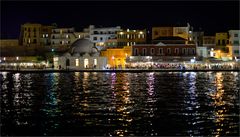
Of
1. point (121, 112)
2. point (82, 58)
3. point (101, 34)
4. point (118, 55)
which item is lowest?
point (121, 112)

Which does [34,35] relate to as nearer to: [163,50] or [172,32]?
[172,32]

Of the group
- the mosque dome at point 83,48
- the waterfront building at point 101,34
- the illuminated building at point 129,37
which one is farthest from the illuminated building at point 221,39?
the mosque dome at point 83,48

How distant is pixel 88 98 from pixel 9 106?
6.39 m

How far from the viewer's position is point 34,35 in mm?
103938

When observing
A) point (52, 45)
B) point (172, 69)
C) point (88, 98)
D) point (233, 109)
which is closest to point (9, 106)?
point (88, 98)

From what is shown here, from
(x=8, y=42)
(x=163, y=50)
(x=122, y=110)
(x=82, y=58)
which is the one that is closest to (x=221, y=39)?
(x=163, y=50)

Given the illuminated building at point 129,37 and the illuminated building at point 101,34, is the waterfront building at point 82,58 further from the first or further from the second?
the illuminated building at point 101,34

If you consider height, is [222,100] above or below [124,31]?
below

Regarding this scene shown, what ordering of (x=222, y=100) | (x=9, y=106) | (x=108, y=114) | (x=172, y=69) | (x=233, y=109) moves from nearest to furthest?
(x=108, y=114), (x=233, y=109), (x=9, y=106), (x=222, y=100), (x=172, y=69)

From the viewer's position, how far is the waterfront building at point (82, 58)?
85812 mm

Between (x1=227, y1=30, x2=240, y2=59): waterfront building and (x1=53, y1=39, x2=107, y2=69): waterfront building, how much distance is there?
863 inches

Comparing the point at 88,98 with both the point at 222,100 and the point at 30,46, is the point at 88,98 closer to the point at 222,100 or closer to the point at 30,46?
the point at 222,100

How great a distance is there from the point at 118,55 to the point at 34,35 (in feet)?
74.5

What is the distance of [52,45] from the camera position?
102 m
